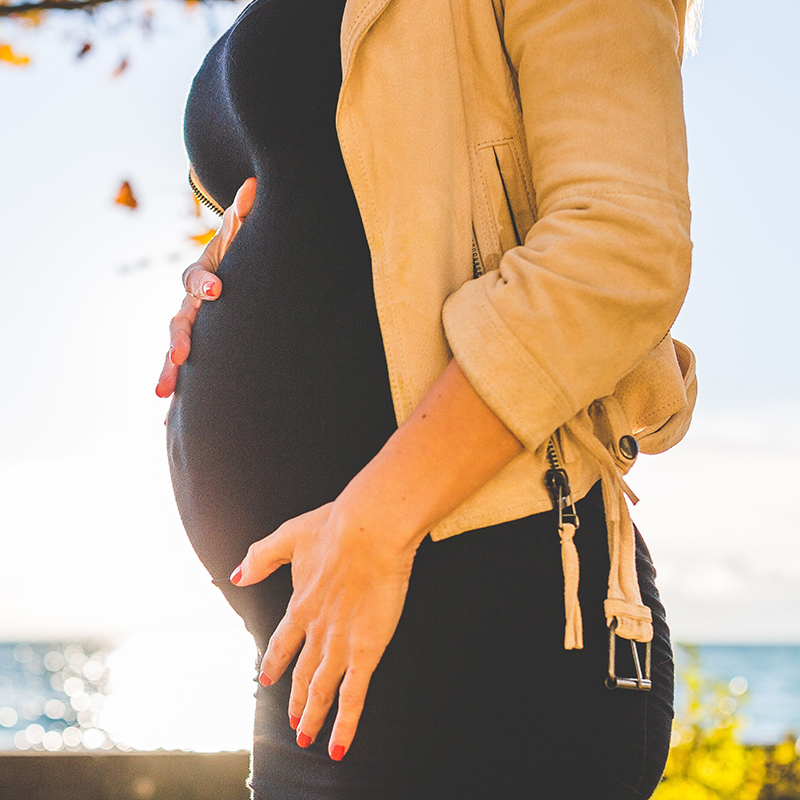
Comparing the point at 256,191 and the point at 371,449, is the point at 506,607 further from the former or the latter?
the point at 256,191

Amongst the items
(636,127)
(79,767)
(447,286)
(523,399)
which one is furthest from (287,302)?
(79,767)

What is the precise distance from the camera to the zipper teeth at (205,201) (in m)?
1.34

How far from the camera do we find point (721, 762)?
293 centimetres

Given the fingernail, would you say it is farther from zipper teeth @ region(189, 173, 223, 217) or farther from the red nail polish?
zipper teeth @ region(189, 173, 223, 217)

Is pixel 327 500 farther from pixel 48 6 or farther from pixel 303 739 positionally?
pixel 48 6

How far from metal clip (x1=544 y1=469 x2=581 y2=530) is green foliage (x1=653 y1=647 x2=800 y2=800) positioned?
8.50 feet

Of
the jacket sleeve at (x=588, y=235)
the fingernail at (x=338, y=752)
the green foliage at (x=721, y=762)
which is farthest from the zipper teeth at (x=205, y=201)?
the green foliage at (x=721, y=762)

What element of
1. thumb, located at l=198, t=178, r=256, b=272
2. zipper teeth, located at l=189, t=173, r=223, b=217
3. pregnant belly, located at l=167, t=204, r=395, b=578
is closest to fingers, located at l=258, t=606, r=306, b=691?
pregnant belly, located at l=167, t=204, r=395, b=578

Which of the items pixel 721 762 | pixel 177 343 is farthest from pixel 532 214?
pixel 721 762

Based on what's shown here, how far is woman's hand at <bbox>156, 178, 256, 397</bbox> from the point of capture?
3.34 feet

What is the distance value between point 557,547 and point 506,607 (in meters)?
0.08

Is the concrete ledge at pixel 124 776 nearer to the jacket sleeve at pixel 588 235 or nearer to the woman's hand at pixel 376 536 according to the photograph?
the woman's hand at pixel 376 536

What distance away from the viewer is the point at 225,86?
1007 mm

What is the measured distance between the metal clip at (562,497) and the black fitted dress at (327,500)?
2 centimetres
